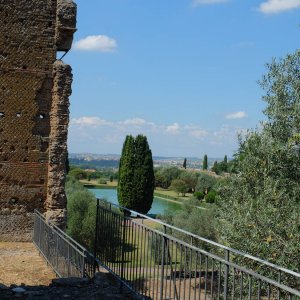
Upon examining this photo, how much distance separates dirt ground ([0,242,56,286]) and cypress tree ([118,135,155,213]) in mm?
27017

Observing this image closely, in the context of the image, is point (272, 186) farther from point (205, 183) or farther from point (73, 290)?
point (205, 183)

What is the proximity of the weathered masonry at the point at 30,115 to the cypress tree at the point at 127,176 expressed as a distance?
87.2 feet

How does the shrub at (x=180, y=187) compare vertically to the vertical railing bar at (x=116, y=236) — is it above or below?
below

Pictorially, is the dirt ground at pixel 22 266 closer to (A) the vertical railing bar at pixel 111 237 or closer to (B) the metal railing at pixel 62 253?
(B) the metal railing at pixel 62 253

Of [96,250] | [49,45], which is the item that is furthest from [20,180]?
[96,250]

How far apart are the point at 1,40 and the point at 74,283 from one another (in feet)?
23.1

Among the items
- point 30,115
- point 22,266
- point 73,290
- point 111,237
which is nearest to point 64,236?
point 22,266

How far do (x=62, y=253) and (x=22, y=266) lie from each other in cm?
123

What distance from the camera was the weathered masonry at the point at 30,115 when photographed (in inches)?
469

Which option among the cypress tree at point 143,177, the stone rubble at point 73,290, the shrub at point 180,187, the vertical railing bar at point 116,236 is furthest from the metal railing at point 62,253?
the shrub at point 180,187

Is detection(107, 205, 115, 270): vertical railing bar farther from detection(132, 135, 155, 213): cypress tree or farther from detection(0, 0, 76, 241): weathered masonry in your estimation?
detection(132, 135, 155, 213): cypress tree

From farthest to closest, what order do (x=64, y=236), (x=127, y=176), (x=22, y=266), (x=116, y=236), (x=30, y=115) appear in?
1. (x=127, y=176)
2. (x=30, y=115)
3. (x=22, y=266)
4. (x=64, y=236)
5. (x=116, y=236)

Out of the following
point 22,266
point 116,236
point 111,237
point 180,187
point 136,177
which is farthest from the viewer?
point 180,187

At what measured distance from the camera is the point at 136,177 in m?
38.9
